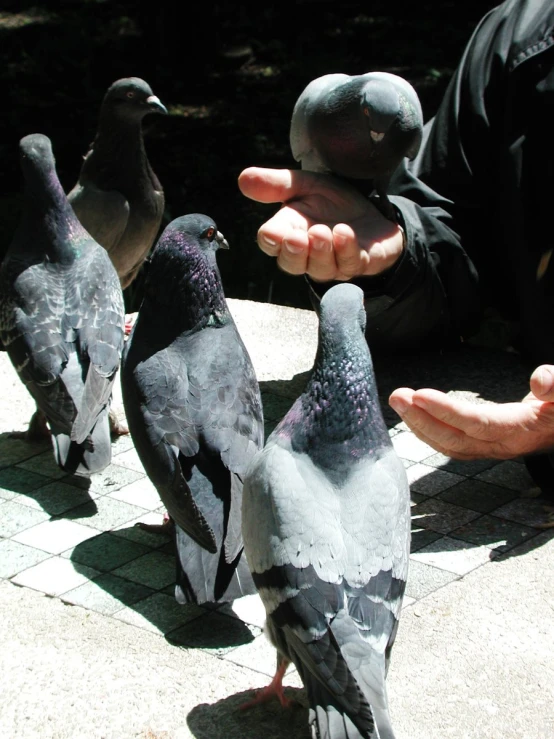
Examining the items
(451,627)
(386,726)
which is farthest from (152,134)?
(386,726)

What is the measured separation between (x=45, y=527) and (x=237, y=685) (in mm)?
1104

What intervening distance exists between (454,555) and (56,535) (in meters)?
1.30

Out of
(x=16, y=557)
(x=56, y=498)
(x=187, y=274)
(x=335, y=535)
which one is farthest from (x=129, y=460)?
(x=335, y=535)

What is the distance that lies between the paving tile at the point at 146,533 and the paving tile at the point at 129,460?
0.34 meters

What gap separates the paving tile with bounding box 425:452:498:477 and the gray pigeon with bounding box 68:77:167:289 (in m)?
2.33

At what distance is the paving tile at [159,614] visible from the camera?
3.09m

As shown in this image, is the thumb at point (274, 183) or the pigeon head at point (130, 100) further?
the pigeon head at point (130, 100)

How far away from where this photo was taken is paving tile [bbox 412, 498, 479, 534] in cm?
362

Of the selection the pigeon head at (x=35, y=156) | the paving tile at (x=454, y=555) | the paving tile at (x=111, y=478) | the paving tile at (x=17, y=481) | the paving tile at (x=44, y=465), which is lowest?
the paving tile at (x=44, y=465)

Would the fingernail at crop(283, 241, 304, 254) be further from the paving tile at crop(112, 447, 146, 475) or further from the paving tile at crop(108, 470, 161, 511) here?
the paving tile at crop(112, 447, 146, 475)

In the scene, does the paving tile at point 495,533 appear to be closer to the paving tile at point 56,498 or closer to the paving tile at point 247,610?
the paving tile at point 247,610

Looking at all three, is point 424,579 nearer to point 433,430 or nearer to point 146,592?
point 433,430

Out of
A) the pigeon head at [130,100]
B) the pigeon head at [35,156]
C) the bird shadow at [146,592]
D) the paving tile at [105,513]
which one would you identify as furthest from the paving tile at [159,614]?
the pigeon head at [130,100]

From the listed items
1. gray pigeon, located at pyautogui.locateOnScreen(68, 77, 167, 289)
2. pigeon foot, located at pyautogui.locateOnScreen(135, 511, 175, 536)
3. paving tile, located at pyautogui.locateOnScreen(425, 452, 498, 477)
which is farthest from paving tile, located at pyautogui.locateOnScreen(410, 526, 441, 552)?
gray pigeon, located at pyautogui.locateOnScreen(68, 77, 167, 289)
